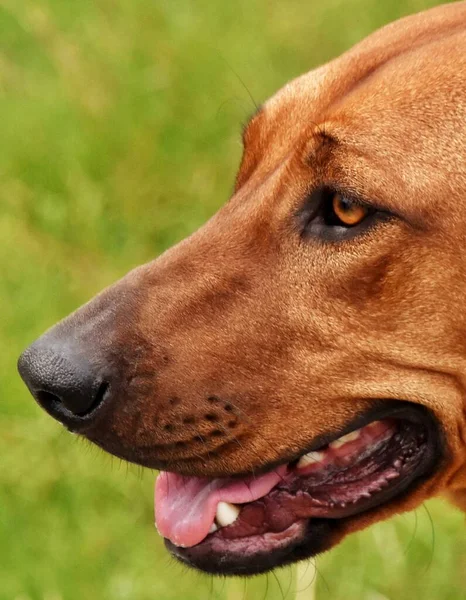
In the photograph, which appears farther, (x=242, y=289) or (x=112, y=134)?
(x=112, y=134)

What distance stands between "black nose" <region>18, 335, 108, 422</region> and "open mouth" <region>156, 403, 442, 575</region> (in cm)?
58

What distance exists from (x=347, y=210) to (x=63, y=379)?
1041 mm

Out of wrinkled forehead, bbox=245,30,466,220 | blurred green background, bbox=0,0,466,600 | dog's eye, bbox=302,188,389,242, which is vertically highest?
wrinkled forehead, bbox=245,30,466,220

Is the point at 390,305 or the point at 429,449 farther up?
the point at 390,305

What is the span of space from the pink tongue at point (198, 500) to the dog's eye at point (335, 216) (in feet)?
2.64

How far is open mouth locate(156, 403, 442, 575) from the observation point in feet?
10.9

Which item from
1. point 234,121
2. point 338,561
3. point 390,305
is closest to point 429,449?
point 390,305

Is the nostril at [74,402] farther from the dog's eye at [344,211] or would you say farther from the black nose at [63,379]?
the dog's eye at [344,211]

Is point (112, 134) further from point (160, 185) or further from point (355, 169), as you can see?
point (355, 169)

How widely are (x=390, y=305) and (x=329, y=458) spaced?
589mm

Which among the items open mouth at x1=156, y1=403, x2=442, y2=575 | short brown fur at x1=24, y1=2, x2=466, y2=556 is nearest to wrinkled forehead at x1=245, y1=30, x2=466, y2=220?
short brown fur at x1=24, y1=2, x2=466, y2=556

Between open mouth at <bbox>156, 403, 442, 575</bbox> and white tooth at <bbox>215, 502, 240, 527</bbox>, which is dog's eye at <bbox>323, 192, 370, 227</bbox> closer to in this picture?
open mouth at <bbox>156, 403, 442, 575</bbox>

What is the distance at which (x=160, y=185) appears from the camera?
7.63m

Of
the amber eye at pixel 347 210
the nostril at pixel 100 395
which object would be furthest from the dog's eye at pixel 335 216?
the nostril at pixel 100 395
